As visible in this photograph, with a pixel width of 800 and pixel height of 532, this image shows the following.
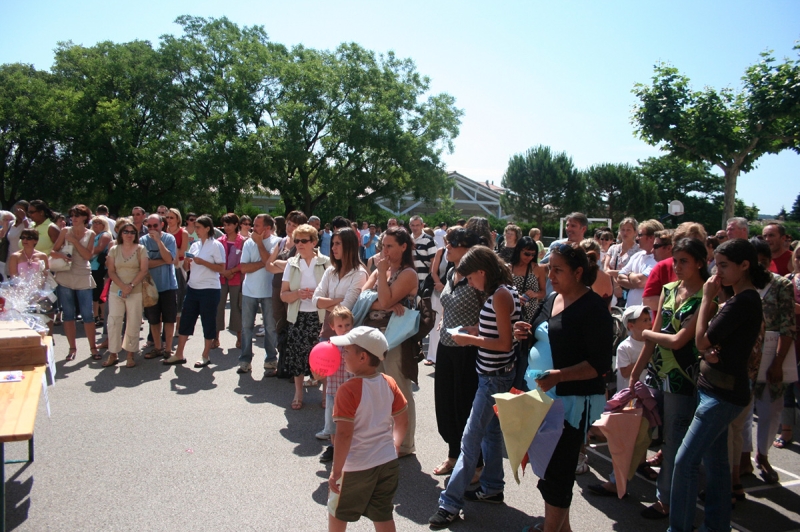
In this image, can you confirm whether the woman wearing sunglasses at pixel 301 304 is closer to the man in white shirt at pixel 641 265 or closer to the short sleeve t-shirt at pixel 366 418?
the short sleeve t-shirt at pixel 366 418

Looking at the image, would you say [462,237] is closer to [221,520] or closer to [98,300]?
[221,520]

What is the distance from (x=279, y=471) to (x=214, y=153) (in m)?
29.6

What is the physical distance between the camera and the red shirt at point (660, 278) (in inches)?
175

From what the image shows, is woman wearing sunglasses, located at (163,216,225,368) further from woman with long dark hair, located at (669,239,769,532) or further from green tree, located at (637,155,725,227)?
green tree, located at (637,155,725,227)

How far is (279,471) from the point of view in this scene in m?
4.38

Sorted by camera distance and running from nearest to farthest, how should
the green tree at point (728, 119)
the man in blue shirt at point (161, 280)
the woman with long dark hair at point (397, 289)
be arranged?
the woman with long dark hair at point (397, 289)
the man in blue shirt at point (161, 280)
the green tree at point (728, 119)

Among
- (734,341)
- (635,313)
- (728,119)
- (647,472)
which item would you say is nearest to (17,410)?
(734,341)

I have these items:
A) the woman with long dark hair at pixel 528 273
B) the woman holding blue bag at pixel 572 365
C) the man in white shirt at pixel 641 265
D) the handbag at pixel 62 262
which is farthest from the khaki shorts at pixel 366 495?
the handbag at pixel 62 262

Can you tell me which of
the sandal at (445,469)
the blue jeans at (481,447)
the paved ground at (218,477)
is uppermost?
the blue jeans at (481,447)

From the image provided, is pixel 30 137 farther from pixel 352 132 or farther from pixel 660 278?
pixel 660 278

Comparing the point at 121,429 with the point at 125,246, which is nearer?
the point at 121,429

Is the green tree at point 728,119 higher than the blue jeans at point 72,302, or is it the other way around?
the green tree at point 728,119

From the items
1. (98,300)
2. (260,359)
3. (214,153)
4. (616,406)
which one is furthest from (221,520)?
(214,153)

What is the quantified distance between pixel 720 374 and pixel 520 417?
1.16 metres
